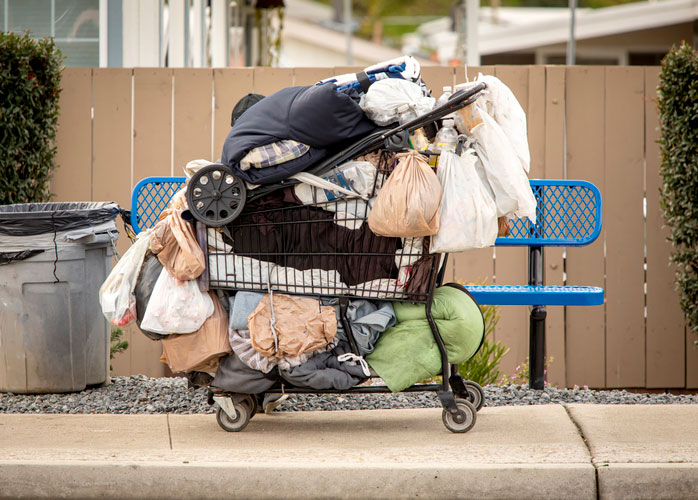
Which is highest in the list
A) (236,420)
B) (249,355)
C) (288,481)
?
(249,355)

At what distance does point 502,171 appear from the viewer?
3.90 m

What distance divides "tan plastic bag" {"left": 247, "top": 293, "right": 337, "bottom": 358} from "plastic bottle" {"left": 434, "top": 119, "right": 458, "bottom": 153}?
2.94ft

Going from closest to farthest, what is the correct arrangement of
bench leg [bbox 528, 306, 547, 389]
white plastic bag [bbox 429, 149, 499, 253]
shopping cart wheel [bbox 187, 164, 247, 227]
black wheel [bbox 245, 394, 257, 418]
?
white plastic bag [bbox 429, 149, 499, 253]
shopping cart wheel [bbox 187, 164, 247, 227]
black wheel [bbox 245, 394, 257, 418]
bench leg [bbox 528, 306, 547, 389]

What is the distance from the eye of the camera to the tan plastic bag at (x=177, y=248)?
12.7 ft

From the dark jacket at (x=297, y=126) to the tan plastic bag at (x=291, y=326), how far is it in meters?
0.58

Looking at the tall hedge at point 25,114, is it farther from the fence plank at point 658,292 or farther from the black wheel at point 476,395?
the fence plank at point 658,292

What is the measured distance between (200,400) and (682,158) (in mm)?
3473

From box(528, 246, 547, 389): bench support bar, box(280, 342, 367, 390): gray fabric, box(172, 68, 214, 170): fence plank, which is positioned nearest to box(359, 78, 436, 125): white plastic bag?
box(280, 342, 367, 390): gray fabric

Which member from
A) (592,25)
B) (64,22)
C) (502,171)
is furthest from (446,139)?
(592,25)

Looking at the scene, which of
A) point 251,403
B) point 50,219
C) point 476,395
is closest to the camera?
point 251,403

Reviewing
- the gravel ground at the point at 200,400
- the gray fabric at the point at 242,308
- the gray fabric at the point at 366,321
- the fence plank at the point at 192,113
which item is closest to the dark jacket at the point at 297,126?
the gray fabric at the point at 242,308

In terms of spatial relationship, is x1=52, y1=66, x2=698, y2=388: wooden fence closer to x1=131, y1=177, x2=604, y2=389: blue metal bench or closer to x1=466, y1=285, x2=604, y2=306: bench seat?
x1=131, y1=177, x2=604, y2=389: blue metal bench

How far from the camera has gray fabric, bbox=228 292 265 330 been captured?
3947 mm

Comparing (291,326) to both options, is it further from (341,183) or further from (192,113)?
(192,113)
